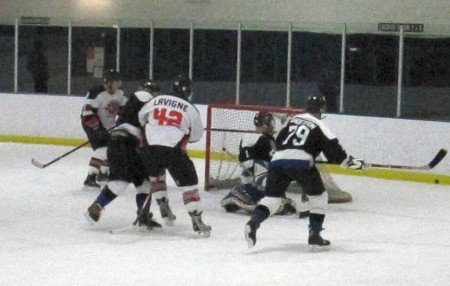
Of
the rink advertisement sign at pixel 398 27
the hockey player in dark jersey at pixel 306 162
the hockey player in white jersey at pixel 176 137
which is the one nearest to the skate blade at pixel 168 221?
the hockey player in white jersey at pixel 176 137

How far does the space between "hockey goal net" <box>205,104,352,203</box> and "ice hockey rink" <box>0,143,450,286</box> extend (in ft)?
0.77

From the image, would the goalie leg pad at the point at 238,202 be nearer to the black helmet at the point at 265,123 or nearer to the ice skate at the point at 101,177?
the black helmet at the point at 265,123

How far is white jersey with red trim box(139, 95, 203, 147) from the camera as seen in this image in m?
7.64

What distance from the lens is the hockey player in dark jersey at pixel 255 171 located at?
28.9 feet

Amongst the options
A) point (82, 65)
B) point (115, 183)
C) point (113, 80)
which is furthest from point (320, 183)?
point (82, 65)

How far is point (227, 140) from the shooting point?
10.7 meters

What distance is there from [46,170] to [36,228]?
364 centimetres

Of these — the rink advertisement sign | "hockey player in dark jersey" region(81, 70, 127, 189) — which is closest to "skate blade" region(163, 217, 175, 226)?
"hockey player in dark jersey" region(81, 70, 127, 189)

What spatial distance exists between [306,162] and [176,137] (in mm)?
997

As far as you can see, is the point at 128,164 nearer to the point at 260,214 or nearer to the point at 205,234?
the point at 205,234

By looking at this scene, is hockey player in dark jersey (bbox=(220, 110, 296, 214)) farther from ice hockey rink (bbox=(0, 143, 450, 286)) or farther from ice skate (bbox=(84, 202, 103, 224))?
ice skate (bbox=(84, 202, 103, 224))

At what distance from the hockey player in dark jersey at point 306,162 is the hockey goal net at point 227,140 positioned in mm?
2775

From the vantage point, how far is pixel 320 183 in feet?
23.7

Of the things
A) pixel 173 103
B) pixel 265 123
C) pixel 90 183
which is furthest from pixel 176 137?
pixel 90 183
